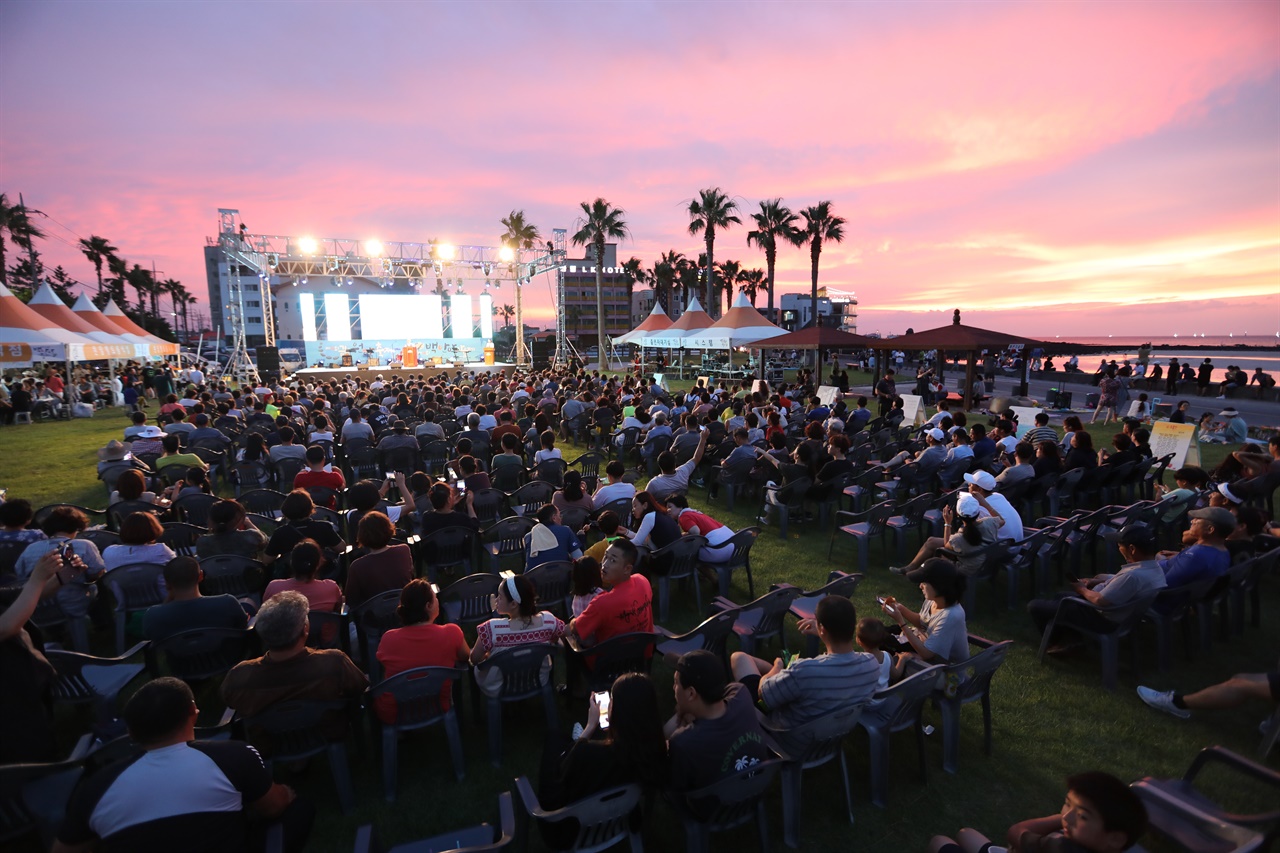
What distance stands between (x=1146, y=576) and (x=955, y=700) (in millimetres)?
1986

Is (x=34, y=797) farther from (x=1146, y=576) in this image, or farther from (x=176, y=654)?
(x=1146, y=576)

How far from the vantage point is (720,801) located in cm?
245

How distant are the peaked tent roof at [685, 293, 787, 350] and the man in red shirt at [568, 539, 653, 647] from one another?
55.7 feet

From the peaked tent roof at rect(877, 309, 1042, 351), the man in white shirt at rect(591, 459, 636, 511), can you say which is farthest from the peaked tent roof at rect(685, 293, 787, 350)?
the man in white shirt at rect(591, 459, 636, 511)

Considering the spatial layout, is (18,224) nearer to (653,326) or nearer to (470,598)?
(653,326)

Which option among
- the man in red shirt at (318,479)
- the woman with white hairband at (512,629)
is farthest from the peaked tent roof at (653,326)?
the woman with white hairband at (512,629)

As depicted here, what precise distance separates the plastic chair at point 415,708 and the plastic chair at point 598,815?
91 cm

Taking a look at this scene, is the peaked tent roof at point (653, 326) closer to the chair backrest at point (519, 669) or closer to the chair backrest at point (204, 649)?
the chair backrest at point (204, 649)

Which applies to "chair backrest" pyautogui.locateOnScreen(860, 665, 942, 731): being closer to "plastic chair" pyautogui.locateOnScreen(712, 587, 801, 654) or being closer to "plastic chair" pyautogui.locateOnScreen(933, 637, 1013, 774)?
"plastic chair" pyautogui.locateOnScreen(933, 637, 1013, 774)

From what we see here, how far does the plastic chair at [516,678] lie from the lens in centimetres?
331

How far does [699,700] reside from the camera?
2.47 metres

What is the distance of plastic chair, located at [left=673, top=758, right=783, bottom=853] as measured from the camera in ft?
7.92

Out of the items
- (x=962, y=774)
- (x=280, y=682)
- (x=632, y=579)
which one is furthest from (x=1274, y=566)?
(x=280, y=682)

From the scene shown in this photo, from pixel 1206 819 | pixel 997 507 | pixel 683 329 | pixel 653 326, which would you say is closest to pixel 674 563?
pixel 997 507
